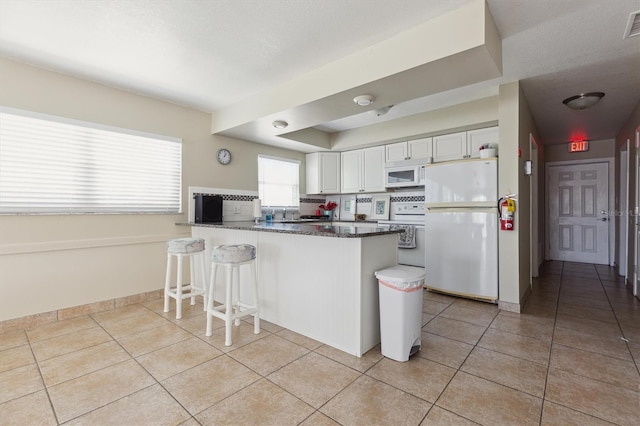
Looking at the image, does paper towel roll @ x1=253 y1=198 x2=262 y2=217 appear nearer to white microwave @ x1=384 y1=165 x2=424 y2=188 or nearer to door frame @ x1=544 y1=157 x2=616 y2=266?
white microwave @ x1=384 y1=165 x2=424 y2=188

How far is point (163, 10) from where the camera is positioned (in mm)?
2039

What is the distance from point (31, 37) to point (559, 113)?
588 cm

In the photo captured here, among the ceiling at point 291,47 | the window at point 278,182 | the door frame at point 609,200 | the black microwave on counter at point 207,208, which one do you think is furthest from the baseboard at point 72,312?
the door frame at point 609,200

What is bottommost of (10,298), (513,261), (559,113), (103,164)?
(10,298)

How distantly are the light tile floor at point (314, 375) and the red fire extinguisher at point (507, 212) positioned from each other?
0.94m

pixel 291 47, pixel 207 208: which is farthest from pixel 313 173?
pixel 291 47

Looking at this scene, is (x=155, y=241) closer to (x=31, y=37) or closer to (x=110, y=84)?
(x=110, y=84)

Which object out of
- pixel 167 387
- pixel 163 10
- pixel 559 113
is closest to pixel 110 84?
pixel 163 10

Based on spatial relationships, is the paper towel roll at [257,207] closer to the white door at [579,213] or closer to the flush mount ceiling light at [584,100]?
the flush mount ceiling light at [584,100]

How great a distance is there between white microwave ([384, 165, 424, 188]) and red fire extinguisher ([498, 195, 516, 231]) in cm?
142

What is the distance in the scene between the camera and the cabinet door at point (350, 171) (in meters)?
5.35

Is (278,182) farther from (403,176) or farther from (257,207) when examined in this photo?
(403,176)

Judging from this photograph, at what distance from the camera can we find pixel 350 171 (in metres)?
5.47

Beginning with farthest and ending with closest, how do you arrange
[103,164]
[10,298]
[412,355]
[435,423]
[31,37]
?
[103,164] → [10,298] → [31,37] → [412,355] → [435,423]
